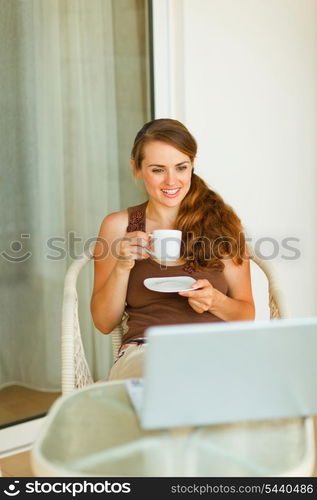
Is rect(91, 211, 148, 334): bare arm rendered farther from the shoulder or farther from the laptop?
the laptop

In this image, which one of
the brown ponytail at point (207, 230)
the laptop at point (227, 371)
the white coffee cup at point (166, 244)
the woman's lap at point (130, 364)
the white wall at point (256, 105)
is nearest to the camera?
the laptop at point (227, 371)

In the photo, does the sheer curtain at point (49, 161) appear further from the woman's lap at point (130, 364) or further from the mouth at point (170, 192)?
the woman's lap at point (130, 364)

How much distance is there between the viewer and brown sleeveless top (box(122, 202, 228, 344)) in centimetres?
176

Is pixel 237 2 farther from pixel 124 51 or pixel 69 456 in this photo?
pixel 69 456

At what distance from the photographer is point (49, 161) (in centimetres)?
240

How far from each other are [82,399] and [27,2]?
67.2 inches

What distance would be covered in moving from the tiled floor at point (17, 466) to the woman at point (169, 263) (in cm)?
69

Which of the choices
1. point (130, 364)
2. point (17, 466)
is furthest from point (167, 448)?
point (17, 466)

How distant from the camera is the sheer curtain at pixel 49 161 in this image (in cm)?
230

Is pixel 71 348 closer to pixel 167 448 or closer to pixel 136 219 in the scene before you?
pixel 136 219

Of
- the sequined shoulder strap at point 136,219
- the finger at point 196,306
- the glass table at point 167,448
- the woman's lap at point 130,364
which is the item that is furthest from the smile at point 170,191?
the glass table at point 167,448

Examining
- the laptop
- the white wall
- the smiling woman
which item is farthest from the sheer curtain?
the laptop

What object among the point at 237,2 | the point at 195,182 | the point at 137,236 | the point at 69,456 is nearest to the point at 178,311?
the point at 137,236

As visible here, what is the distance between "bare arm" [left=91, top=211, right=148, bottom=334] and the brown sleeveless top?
40 millimetres
